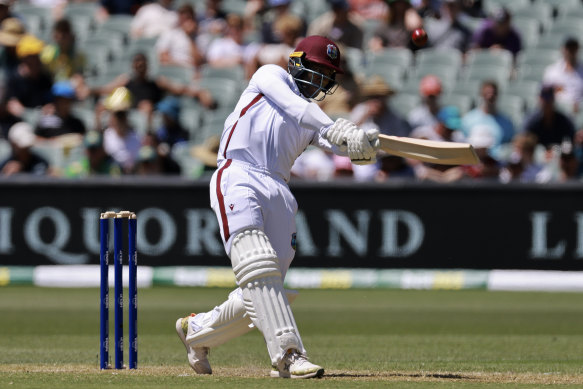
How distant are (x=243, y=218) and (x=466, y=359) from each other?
2218mm

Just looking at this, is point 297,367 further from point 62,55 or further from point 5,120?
point 62,55

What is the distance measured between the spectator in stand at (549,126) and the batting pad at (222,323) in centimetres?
741

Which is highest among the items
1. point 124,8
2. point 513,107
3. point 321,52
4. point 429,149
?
point 321,52

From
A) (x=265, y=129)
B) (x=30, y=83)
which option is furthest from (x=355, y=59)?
(x=265, y=129)

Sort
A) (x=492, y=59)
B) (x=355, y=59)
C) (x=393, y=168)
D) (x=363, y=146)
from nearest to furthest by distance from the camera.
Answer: (x=363, y=146) < (x=393, y=168) < (x=492, y=59) < (x=355, y=59)

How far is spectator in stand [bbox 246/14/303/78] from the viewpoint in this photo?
560 inches

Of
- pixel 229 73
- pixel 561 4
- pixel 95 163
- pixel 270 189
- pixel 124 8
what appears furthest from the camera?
pixel 124 8

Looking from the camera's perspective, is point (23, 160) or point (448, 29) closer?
point (23, 160)

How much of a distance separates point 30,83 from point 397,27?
468 centimetres

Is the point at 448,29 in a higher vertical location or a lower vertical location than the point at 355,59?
higher

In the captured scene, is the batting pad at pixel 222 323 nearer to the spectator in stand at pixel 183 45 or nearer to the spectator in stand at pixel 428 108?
the spectator in stand at pixel 428 108

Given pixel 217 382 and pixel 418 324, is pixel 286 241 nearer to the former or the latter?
pixel 217 382

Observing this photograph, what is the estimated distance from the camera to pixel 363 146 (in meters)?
5.89

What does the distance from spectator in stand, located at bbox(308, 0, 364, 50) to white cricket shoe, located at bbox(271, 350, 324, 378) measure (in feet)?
28.6
